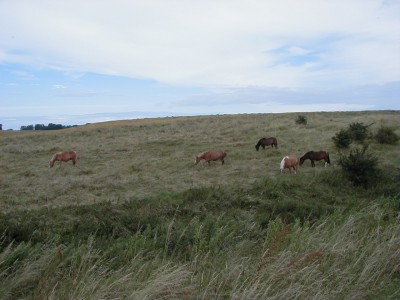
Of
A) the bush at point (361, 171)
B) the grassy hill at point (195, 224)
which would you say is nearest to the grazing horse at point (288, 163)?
the grassy hill at point (195, 224)

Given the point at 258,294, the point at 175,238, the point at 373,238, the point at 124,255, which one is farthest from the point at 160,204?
the point at 258,294

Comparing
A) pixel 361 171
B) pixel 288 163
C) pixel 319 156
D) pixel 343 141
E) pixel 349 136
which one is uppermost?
pixel 349 136

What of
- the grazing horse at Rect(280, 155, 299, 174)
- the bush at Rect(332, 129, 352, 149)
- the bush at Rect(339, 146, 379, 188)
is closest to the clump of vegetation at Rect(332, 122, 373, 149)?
the bush at Rect(332, 129, 352, 149)

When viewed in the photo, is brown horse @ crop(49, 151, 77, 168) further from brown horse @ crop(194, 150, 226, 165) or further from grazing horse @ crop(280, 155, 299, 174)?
grazing horse @ crop(280, 155, 299, 174)

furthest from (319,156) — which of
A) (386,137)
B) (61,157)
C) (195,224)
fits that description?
(61,157)

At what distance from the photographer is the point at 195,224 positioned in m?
7.59

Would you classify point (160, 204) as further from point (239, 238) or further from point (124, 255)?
point (124, 255)

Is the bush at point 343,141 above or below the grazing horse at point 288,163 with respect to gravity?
above

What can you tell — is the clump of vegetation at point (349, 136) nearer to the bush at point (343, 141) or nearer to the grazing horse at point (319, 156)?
the bush at point (343, 141)

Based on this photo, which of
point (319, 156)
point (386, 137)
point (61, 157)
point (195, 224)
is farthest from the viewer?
point (386, 137)

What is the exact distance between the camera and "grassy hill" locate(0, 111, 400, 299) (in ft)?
12.0

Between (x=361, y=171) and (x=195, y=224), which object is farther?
(x=361, y=171)

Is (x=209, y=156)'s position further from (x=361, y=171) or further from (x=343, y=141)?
(x=343, y=141)

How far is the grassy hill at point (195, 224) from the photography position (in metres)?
3.65
